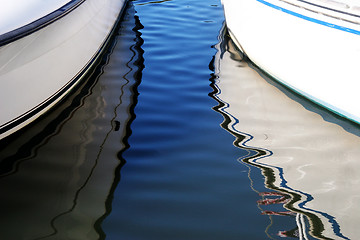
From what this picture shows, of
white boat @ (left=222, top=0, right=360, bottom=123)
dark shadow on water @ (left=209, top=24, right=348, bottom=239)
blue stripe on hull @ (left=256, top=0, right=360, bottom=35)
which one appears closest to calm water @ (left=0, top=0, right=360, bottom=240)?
dark shadow on water @ (left=209, top=24, right=348, bottom=239)

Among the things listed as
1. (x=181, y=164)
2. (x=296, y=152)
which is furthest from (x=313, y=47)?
(x=181, y=164)

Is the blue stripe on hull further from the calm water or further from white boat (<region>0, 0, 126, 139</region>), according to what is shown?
white boat (<region>0, 0, 126, 139</region>)

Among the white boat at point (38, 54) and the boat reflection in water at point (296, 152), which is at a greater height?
the white boat at point (38, 54)

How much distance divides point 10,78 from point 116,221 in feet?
4.49

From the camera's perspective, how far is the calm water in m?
2.71

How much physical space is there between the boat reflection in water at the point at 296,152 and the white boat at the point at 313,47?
159 millimetres

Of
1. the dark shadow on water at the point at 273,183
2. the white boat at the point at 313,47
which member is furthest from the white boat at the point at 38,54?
the white boat at the point at 313,47

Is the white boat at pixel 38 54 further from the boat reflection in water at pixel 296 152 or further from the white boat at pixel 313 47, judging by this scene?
the white boat at pixel 313 47

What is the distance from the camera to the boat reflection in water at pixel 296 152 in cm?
279

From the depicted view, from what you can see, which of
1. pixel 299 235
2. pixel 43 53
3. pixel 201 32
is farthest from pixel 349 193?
pixel 201 32

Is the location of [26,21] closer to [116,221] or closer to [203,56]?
[116,221]

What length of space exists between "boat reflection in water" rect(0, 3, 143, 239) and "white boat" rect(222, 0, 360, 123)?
140 centimetres

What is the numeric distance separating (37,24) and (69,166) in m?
1.14

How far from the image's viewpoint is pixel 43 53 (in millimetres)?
3822
